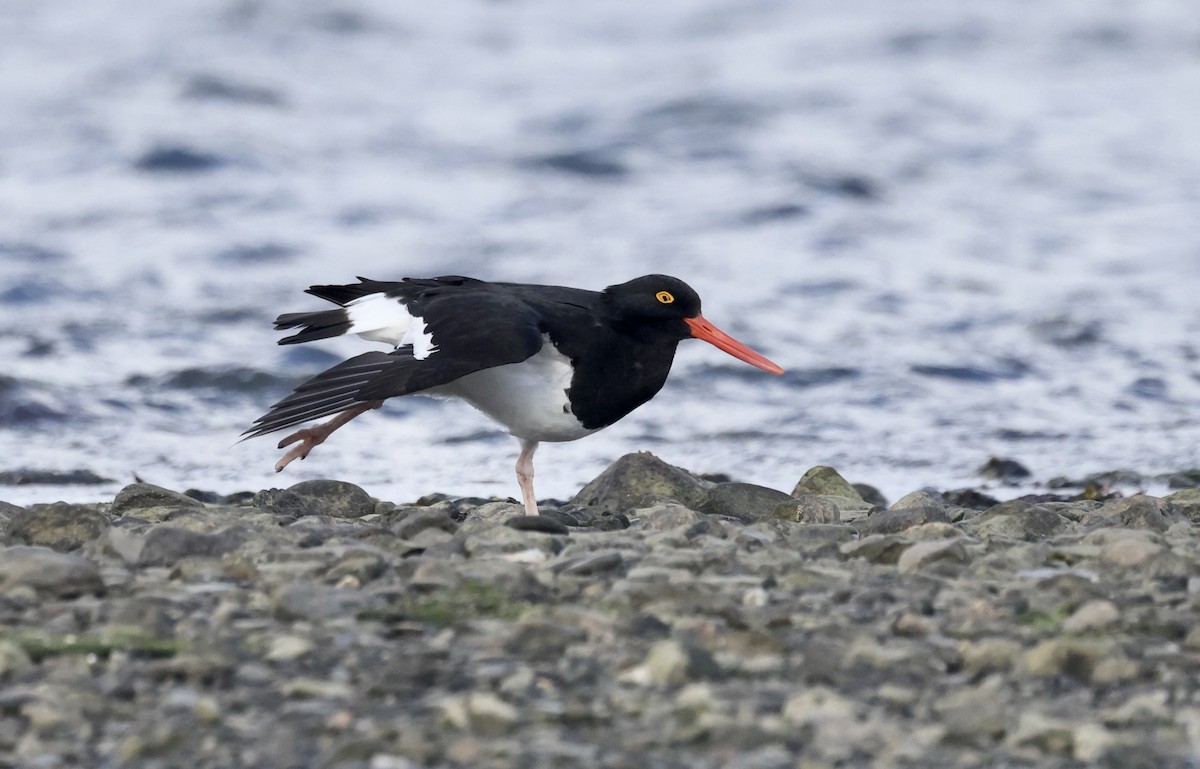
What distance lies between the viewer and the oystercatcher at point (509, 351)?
6008 millimetres

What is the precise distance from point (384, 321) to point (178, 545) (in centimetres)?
197

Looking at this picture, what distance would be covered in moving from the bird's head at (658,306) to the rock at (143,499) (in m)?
1.93

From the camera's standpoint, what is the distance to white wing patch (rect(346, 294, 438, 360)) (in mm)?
6438

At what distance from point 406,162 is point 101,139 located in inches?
135

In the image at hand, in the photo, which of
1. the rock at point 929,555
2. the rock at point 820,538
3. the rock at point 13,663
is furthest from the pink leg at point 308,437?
the rock at point 13,663

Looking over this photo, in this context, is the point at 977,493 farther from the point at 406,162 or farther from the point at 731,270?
the point at 406,162

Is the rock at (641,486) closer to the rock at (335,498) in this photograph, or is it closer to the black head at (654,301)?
the black head at (654,301)

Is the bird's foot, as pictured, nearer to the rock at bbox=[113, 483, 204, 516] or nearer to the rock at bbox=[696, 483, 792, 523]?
the rock at bbox=[113, 483, 204, 516]

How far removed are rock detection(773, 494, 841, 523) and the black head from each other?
0.86 m

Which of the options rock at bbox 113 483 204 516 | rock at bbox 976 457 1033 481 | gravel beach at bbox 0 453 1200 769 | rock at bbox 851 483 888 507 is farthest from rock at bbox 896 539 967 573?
rock at bbox 976 457 1033 481

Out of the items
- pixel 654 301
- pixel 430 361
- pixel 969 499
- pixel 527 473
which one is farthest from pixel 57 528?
pixel 969 499

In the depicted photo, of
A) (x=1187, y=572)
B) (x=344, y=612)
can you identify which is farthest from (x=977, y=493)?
(x=344, y=612)

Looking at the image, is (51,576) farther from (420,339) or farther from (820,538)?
(820,538)

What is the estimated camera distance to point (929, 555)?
4.85 metres
